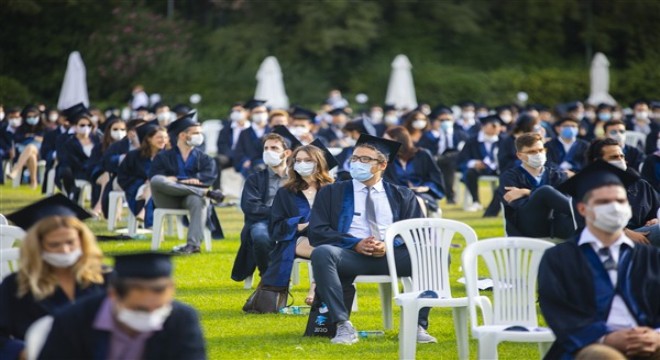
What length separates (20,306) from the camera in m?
6.83

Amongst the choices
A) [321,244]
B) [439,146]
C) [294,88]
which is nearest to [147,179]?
[321,244]

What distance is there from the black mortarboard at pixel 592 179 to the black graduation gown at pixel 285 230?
3.18 metres

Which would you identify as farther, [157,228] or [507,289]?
[157,228]

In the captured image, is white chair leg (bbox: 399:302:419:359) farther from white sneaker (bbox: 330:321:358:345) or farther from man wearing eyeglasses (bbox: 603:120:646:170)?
man wearing eyeglasses (bbox: 603:120:646:170)

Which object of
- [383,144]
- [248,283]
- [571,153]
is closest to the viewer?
[383,144]

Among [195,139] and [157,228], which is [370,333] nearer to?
[157,228]

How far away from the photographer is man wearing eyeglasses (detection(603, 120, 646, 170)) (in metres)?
15.3

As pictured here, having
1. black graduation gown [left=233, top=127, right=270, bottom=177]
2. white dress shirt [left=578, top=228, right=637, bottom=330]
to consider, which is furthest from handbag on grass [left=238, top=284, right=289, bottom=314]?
black graduation gown [left=233, top=127, right=270, bottom=177]

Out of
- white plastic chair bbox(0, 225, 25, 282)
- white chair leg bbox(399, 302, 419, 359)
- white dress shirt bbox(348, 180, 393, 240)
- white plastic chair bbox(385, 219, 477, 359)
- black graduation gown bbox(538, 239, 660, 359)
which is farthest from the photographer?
white dress shirt bbox(348, 180, 393, 240)

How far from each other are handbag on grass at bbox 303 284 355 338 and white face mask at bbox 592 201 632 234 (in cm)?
327

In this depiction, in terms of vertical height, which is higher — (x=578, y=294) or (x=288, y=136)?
(x=288, y=136)

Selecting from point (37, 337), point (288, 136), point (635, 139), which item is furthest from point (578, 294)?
point (635, 139)

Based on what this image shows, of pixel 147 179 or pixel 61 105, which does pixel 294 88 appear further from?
pixel 147 179

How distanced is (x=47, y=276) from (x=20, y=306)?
→ 0.66 ft
